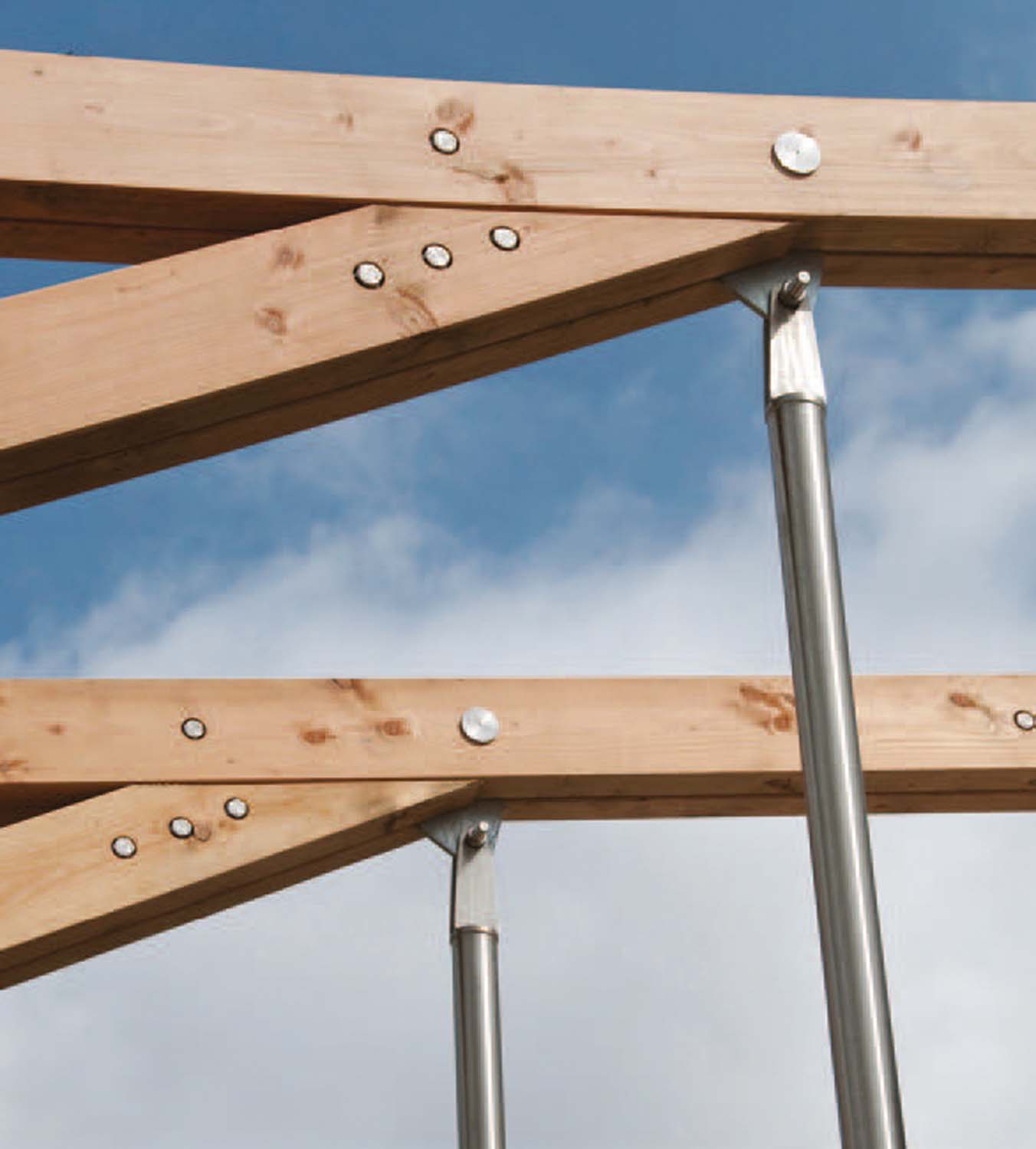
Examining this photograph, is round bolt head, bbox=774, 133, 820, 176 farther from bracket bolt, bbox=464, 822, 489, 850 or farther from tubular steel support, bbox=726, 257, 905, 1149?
bracket bolt, bbox=464, 822, 489, 850

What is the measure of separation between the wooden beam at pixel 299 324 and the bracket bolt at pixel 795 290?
48 millimetres

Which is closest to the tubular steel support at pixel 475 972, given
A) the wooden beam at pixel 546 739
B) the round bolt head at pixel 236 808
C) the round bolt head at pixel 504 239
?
the wooden beam at pixel 546 739

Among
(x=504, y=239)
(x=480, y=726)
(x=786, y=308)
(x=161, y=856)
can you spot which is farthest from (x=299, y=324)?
(x=480, y=726)

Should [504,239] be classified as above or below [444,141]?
below

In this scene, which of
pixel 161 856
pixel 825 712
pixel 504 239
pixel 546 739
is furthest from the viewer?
pixel 546 739

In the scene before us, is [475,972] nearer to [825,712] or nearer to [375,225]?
[825,712]

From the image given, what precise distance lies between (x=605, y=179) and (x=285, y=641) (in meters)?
3.98

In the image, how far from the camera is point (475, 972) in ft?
13.1

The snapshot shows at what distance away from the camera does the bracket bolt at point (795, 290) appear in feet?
8.36

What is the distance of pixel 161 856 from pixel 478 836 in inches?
25.4

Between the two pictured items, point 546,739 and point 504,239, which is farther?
point 546,739

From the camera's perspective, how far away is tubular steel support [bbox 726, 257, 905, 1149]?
217 centimetres

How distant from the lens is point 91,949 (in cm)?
373

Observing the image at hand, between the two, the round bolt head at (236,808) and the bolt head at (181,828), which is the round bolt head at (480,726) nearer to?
the round bolt head at (236,808)
